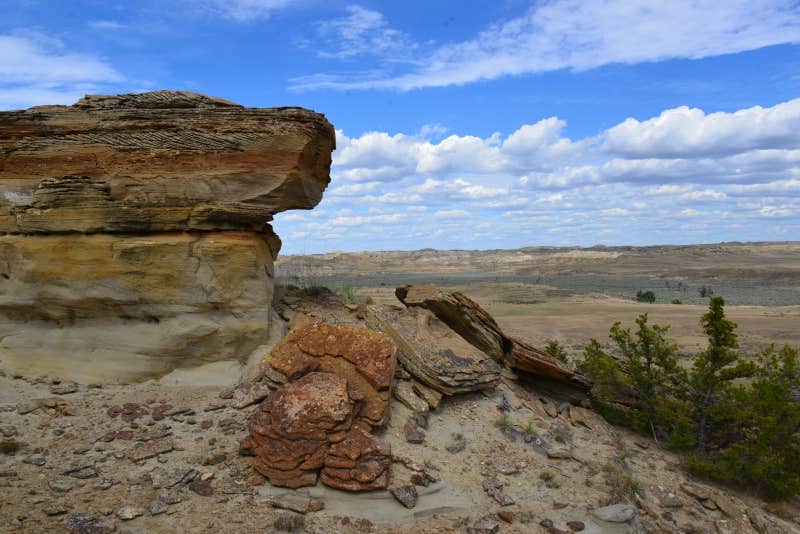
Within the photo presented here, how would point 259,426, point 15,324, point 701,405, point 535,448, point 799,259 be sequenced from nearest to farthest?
point 259,426, point 535,448, point 15,324, point 701,405, point 799,259

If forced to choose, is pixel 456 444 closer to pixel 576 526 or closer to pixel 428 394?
pixel 428 394

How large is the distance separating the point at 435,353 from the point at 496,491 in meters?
3.00

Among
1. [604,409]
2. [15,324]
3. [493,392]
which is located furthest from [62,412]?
[604,409]

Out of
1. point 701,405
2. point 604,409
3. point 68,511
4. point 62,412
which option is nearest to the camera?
point 68,511

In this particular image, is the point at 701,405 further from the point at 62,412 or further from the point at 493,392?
the point at 62,412

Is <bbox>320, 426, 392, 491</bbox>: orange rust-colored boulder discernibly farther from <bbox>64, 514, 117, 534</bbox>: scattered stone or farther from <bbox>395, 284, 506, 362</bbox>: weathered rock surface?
<bbox>395, 284, 506, 362</bbox>: weathered rock surface

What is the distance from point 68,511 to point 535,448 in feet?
21.6

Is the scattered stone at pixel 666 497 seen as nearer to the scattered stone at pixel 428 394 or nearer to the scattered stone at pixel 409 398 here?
the scattered stone at pixel 428 394

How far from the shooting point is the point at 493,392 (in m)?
11.0

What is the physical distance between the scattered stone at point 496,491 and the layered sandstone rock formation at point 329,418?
1.47 meters

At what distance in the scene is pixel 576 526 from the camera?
7801 millimetres

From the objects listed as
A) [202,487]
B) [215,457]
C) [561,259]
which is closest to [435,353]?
[215,457]

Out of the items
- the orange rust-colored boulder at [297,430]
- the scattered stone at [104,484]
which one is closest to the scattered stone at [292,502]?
the orange rust-colored boulder at [297,430]

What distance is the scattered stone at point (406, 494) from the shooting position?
761cm
